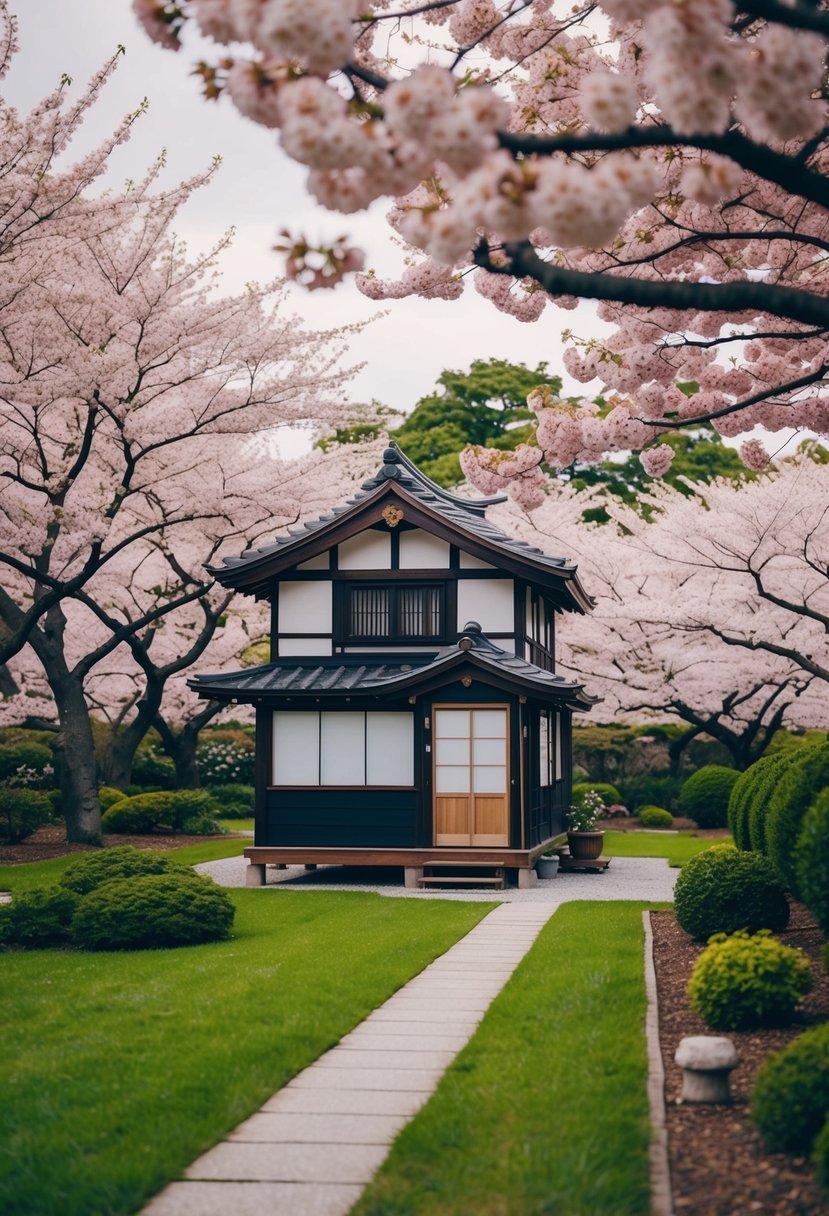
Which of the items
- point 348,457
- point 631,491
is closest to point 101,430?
point 348,457

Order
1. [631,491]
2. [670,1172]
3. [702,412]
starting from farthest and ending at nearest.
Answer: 1. [631,491]
2. [702,412]
3. [670,1172]

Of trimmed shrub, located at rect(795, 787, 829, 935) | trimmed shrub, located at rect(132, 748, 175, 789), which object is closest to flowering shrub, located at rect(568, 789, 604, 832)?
trimmed shrub, located at rect(132, 748, 175, 789)

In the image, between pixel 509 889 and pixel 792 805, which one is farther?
pixel 509 889

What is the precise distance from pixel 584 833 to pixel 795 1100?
59.2 ft

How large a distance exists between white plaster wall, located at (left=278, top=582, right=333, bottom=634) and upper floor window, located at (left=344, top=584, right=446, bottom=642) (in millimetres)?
369

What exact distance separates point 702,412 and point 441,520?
1034cm

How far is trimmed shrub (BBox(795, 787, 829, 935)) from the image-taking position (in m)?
6.99

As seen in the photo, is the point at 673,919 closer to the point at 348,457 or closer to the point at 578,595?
the point at 578,595

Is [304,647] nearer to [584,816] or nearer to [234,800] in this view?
[584,816]

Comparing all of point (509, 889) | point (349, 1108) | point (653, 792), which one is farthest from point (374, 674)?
point (653, 792)

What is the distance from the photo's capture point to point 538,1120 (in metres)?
6.57

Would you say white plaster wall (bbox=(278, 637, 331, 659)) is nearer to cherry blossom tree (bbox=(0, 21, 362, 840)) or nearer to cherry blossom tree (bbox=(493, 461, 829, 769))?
cherry blossom tree (bbox=(0, 21, 362, 840))

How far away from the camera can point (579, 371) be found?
11984mm

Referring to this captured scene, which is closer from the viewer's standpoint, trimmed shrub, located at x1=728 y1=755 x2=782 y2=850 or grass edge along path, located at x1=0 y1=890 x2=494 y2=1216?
grass edge along path, located at x1=0 y1=890 x2=494 y2=1216
